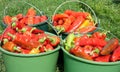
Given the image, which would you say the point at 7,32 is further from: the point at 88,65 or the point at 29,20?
the point at 88,65

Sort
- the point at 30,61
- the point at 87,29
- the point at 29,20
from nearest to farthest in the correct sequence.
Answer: the point at 30,61
the point at 87,29
the point at 29,20

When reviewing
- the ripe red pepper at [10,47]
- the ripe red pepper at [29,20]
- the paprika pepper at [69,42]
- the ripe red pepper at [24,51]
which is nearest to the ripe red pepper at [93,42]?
the paprika pepper at [69,42]

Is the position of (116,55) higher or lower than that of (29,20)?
lower

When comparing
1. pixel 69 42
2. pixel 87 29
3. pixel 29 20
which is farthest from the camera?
pixel 29 20

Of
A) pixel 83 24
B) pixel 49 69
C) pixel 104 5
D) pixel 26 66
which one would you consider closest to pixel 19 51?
pixel 26 66

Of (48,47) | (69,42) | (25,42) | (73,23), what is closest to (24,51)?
(25,42)

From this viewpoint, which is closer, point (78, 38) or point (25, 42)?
point (25, 42)

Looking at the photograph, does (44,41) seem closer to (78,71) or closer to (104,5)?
(78,71)

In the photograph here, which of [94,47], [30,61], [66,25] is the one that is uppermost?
[66,25]

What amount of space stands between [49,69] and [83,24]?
682 mm

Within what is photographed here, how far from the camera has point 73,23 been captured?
10.3ft

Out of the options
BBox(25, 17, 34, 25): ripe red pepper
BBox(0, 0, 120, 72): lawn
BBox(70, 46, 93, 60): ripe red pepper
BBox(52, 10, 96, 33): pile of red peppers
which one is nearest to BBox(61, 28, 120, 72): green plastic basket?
BBox(70, 46, 93, 60): ripe red pepper

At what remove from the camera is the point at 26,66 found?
267cm

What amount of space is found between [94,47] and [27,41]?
0.62m
